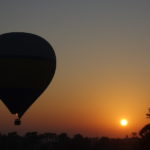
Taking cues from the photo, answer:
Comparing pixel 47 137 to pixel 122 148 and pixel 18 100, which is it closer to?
pixel 122 148

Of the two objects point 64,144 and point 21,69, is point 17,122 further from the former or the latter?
point 64,144

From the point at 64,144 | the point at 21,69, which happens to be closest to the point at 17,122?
the point at 21,69

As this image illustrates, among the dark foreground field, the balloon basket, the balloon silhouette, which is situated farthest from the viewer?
the dark foreground field

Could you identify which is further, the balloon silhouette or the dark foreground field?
the dark foreground field

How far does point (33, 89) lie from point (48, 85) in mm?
1491

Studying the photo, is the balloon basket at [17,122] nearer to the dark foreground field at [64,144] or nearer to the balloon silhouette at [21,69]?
the balloon silhouette at [21,69]

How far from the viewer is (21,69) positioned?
116ft

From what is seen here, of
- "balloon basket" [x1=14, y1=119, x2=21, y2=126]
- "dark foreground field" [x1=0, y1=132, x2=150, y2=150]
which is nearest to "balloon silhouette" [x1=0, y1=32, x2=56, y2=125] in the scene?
"balloon basket" [x1=14, y1=119, x2=21, y2=126]

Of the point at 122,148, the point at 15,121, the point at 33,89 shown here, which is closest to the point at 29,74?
the point at 33,89

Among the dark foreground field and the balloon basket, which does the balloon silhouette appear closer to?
the balloon basket

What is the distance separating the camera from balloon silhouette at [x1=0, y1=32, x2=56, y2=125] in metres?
35.1

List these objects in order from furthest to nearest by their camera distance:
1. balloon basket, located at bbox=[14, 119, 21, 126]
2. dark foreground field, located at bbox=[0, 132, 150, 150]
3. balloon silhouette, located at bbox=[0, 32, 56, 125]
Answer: dark foreground field, located at bbox=[0, 132, 150, 150]
balloon silhouette, located at bbox=[0, 32, 56, 125]
balloon basket, located at bbox=[14, 119, 21, 126]

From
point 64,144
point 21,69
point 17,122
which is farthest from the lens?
point 64,144

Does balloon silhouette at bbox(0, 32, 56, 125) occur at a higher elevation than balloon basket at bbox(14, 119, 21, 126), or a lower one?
higher
